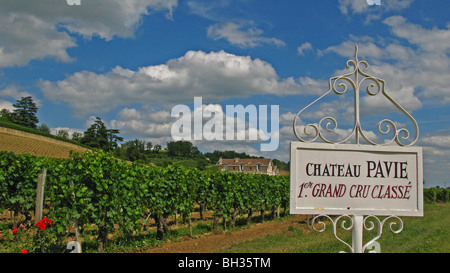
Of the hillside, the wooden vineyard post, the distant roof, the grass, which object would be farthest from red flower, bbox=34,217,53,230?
the distant roof

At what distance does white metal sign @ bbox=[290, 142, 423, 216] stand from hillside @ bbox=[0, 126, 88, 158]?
1678 inches

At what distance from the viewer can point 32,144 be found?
49469 mm

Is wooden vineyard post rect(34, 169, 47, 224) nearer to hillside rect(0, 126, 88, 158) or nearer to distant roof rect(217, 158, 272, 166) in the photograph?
hillside rect(0, 126, 88, 158)

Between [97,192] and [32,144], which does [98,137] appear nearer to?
[32,144]

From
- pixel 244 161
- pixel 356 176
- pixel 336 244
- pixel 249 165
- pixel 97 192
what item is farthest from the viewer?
pixel 244 161

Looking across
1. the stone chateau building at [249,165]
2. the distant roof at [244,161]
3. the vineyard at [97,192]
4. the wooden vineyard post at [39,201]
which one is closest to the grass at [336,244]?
the vineyard at [97,192]

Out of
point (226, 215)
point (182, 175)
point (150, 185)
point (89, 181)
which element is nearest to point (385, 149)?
point (89, 181)

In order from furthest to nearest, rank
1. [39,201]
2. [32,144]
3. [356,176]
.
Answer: [32,144], [39,201], [356,176]

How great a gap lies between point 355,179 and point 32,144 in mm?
54864

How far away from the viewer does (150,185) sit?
10.0 meters

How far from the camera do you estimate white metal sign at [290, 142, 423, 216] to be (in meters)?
3.16

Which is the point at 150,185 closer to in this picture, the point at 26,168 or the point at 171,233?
the point at 171,233

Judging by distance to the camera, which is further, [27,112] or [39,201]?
[27,112]

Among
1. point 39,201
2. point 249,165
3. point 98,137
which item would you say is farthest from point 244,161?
point 39,201
